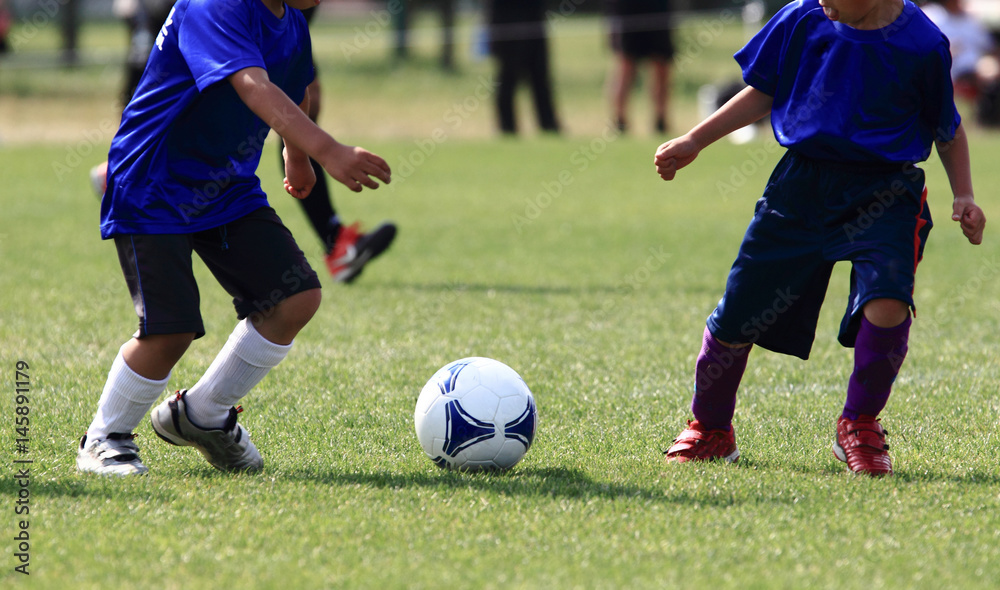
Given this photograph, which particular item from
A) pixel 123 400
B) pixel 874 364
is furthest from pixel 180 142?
pixel 874 364

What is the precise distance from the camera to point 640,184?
1139 centimetres

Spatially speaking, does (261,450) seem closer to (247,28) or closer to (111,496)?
(111,496)

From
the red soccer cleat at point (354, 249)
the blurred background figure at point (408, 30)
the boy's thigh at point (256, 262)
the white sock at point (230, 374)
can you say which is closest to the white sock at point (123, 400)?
the white sock at point (230, 374)

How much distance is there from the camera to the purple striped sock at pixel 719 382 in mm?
3412

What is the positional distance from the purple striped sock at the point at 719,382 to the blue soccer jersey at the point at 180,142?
Answer: 4.76 ft

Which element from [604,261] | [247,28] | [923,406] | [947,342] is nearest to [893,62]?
[923,406]

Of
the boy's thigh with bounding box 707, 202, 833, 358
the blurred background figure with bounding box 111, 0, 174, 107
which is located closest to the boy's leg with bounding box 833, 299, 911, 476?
the boy's thigh with bounding box 707, 202, 833, 358

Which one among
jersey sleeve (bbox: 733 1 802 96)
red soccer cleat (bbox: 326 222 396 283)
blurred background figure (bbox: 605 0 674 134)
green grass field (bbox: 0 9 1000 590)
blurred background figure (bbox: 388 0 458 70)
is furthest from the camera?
blurred background figure (bbox: 388 0 458 70)

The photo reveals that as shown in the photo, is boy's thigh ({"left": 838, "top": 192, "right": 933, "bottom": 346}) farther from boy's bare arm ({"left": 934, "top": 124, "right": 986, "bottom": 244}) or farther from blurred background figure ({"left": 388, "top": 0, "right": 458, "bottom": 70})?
blurred background figure ({"left": 388, "top": 0, "right": 458, "bottom": 70})

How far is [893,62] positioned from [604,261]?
4480 mm

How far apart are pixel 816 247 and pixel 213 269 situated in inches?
Result: 68.0

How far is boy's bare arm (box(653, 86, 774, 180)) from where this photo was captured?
131 inches

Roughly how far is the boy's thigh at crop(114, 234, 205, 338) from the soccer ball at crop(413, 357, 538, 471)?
2.29 feet

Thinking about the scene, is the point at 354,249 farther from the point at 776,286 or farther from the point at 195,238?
the point at 776,286
